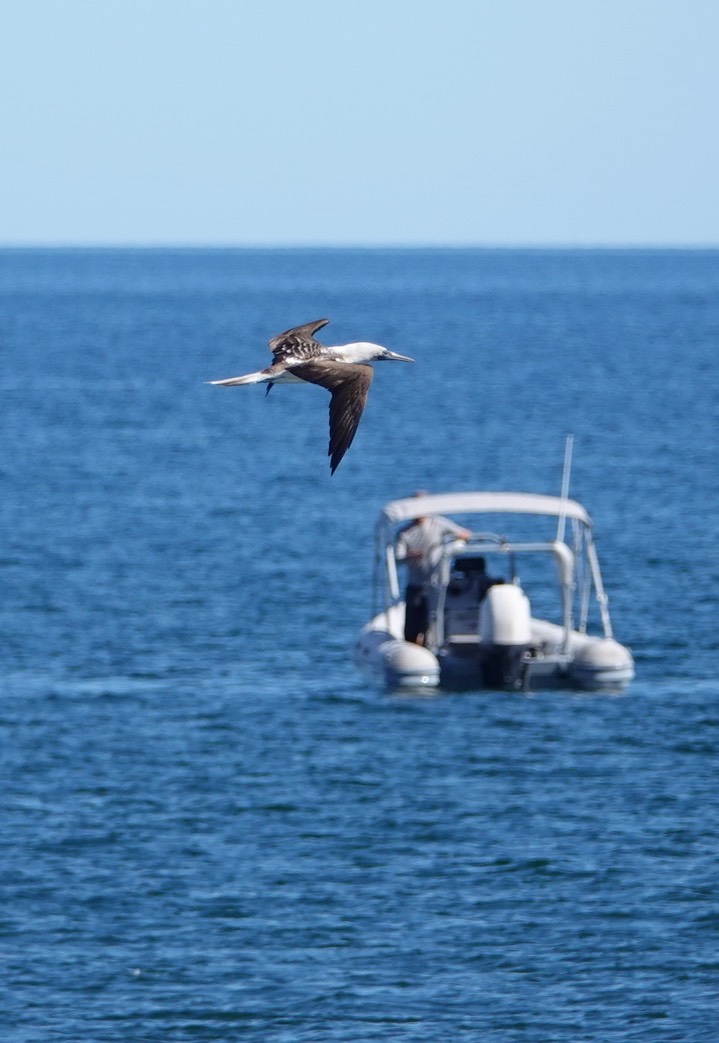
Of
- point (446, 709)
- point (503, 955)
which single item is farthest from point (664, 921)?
point (446, 709)

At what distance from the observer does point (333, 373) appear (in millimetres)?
10664

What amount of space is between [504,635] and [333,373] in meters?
20.8

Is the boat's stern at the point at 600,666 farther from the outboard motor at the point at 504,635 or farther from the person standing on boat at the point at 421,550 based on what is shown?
the person standing on boat at the point at 421,550

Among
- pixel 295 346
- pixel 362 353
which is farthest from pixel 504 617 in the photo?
pixel 295 346

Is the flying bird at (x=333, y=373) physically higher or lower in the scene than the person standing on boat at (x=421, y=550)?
higher

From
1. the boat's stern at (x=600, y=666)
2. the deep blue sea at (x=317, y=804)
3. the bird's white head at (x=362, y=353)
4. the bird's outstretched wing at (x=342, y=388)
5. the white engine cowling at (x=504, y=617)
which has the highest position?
the bird's white head at (x=362, y=353)

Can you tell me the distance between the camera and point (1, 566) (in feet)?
172

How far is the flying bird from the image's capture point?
10258 mm

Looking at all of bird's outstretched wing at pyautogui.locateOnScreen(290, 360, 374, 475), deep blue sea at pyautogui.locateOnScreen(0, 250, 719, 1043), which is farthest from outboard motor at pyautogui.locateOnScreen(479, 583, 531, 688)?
bird's outstretched wing at pyautogui.locateOnScreen(290, 360, 374, 475)

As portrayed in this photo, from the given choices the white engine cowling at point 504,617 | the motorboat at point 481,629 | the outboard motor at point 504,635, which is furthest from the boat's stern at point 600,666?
the white engine cowling at point 504,617

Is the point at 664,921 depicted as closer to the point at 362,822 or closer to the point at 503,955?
the point at 503,955

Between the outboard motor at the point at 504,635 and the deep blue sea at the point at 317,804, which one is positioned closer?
the deep blue sea at the point at 317,804

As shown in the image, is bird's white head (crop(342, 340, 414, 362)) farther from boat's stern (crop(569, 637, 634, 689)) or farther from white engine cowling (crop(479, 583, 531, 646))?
boat's stern (crop(569, 637, 634, 689))

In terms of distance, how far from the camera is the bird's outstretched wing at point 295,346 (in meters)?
11.1
